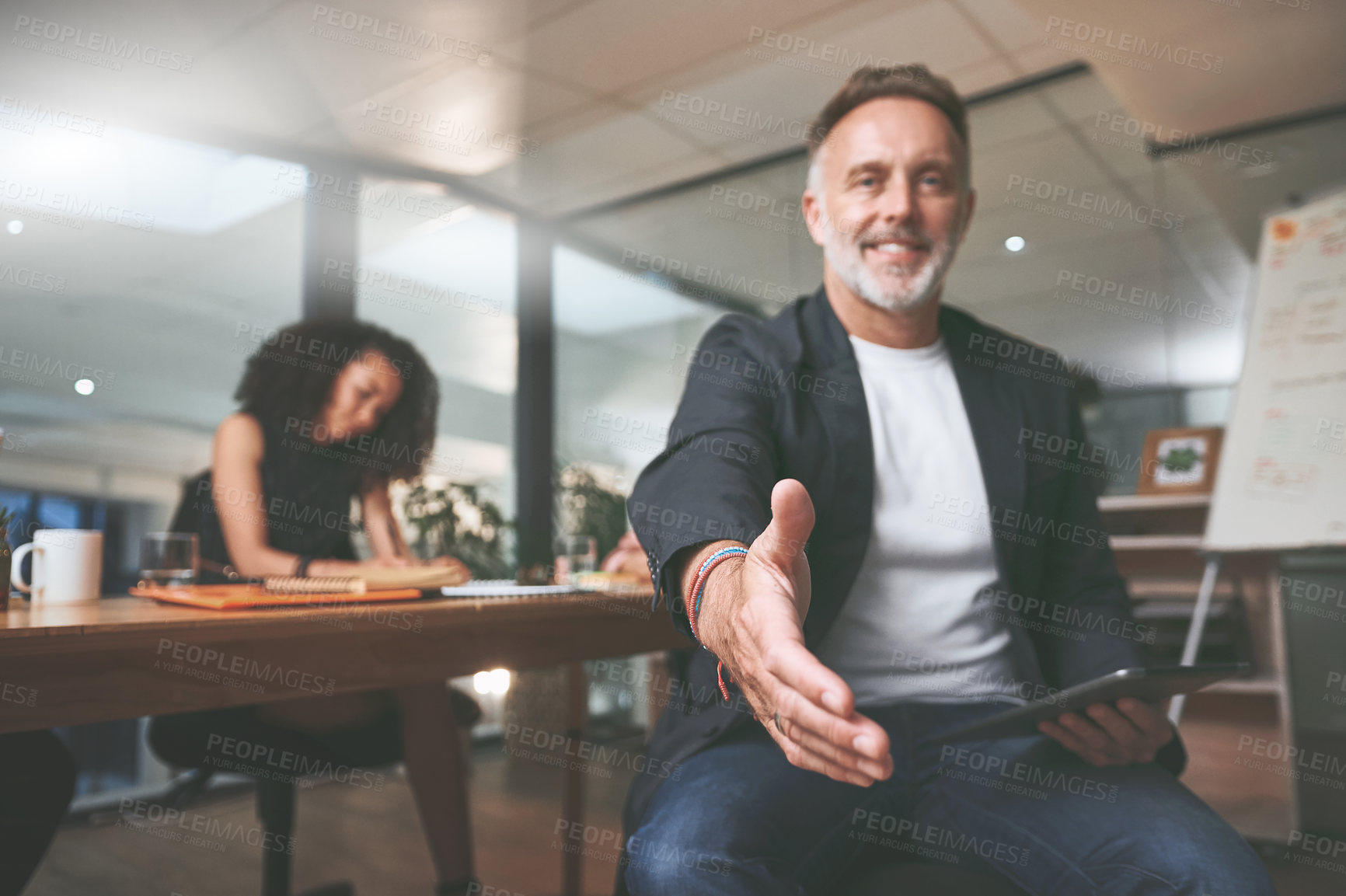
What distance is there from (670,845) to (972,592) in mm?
498

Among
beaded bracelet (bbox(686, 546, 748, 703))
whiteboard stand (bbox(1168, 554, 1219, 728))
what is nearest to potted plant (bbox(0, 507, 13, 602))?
beaded bracelet (bbox(686, 546, 748, 703))

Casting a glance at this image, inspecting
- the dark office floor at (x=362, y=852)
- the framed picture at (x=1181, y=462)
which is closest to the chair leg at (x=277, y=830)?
the dark office floor at (x=362, y=852)

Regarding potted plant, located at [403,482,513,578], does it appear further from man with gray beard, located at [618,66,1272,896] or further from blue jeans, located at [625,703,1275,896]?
blue jeans, located at [625,703,1275,896]

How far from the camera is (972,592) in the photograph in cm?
108

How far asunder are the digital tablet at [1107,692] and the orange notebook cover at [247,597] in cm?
74

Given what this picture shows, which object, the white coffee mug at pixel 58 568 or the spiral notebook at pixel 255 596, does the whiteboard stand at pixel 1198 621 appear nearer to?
the spiral notebook at pixel 255 596

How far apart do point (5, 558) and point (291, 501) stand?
0.93 metres

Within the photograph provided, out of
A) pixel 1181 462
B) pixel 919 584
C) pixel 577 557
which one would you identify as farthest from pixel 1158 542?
pixel 919 584

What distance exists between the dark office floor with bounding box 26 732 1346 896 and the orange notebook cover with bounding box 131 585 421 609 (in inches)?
49.2

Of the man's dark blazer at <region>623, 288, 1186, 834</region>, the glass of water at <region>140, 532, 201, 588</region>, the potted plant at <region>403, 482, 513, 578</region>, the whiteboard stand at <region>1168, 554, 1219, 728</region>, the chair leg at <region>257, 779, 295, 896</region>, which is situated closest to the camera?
the man's dark blazer at <region>623, 288, 1186, 834</region>

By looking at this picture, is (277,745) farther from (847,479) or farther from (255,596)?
(847,479)

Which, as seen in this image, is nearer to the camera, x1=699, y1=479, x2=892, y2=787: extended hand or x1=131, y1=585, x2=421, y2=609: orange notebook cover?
x1=699, y1=479, x2=892, y2=787: extended hand

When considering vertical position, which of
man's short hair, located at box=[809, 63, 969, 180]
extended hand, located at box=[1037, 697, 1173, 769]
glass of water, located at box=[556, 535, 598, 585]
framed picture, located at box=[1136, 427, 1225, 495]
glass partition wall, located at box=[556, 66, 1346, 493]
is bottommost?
extended hand, located at box=[1037, 697, 1173, 769]

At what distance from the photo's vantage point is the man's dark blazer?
919 mm
